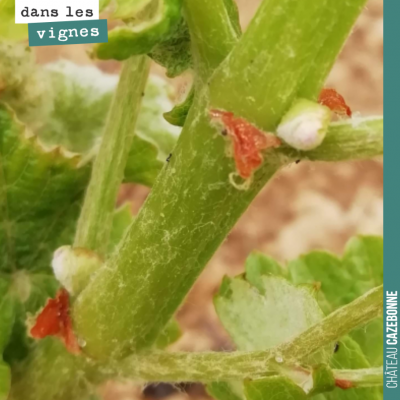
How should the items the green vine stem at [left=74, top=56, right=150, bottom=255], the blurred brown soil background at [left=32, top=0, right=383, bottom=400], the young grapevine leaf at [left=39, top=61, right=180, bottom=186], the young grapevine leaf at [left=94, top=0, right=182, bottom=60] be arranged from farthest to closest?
1. the blurred brown soil background at [left=32, top=0, right=383, bottom=400]
2. the young grapevine leaf at [left=39, top=61, right=180, bottom=186]
3. the green vine stem at [left=74, top=56, right=150, bottom=255]
4. the young grapevine leaf at [left=94, top=0, right=182, bottom=60]

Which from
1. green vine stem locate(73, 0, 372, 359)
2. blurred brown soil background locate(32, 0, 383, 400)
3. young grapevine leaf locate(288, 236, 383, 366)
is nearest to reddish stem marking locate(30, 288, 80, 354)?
green vine stem locate(73, 0, 372, 359)

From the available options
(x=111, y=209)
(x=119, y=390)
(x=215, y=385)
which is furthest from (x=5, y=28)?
(x=119, y=390)

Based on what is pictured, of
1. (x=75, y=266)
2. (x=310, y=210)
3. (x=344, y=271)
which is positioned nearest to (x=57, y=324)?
(x=75, y=266)

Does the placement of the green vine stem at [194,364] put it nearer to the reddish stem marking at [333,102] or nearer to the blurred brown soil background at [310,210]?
the reddish stem marking at [333,102]

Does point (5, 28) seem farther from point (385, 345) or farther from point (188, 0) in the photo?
point (385, 345)

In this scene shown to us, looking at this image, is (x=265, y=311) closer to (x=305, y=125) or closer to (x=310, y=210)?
(x=305, y=125)

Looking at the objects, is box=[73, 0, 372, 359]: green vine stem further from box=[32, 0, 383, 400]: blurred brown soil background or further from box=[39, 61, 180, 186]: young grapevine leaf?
box=[32, 0, 383, 400]: blurred brown soil background

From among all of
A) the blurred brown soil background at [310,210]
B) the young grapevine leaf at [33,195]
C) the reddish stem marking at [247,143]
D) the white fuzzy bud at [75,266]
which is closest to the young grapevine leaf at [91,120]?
the young grapevine leaf at [33,195]

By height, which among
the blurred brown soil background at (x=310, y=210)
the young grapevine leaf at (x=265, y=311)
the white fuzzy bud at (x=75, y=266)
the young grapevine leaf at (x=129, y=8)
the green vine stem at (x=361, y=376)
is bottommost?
the blurred brown soil background at (x=310, y=210)
